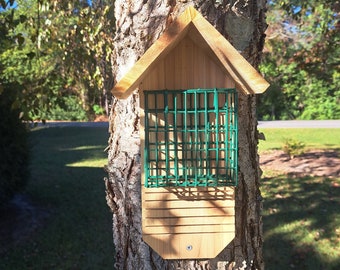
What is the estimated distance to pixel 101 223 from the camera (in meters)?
5.95

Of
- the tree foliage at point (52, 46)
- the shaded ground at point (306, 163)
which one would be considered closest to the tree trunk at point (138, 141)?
the tree foliage at point (52, 46)

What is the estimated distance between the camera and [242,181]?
169cm

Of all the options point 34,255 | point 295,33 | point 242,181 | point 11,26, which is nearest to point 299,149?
point 34,255

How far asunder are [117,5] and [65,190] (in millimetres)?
6146

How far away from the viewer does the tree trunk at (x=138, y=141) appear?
1.63 meters

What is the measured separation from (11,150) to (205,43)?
4941 mm

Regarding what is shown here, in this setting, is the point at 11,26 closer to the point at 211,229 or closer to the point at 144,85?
the point at 144,85

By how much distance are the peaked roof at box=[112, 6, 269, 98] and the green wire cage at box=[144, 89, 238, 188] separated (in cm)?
10

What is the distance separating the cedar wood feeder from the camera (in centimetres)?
153

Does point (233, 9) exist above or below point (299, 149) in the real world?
above

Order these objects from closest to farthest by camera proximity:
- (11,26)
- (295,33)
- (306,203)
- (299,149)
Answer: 1. (11,26)
2. (306,203)
3. (299,149)
4. (295,33)

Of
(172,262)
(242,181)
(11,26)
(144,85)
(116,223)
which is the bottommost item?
(172,262)

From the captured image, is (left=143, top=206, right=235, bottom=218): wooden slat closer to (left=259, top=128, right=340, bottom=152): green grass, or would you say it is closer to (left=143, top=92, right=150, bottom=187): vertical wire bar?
(left=143, top=92, right=150, bottom=187): vertical wire bar

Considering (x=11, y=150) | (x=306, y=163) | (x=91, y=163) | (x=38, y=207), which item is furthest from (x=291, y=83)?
(x=11, y=150)
